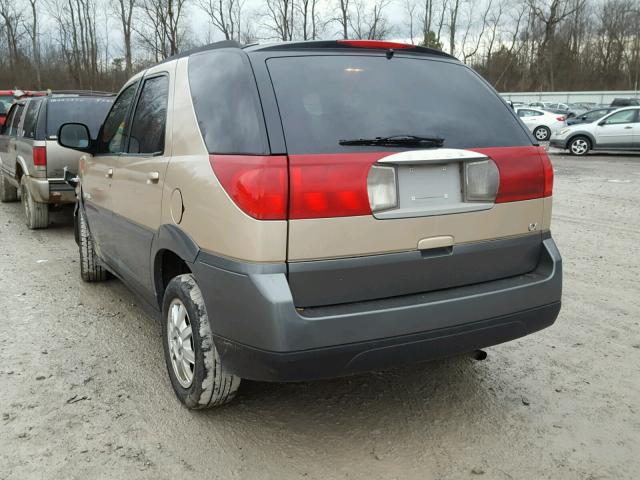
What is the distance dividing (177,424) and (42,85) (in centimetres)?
5399

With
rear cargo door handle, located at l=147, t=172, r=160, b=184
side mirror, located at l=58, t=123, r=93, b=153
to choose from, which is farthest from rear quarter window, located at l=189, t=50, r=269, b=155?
side mirror, located at l=58, t=123, r=93, b=153

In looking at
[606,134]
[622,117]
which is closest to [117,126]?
[606,134]

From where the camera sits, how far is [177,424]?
2969 millimetres

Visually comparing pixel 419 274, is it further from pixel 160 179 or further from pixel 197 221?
pixel 160 179

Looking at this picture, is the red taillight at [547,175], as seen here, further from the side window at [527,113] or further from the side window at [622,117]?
the side window at [527,113]

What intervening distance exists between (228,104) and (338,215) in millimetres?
743

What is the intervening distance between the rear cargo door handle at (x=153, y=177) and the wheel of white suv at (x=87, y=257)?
2132mm

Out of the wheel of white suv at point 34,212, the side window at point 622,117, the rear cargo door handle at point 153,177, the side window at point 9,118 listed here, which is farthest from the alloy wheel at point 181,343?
the side window at point 622,117

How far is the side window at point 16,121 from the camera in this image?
29.4 feet

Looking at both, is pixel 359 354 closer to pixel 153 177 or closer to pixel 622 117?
pixel 153 177

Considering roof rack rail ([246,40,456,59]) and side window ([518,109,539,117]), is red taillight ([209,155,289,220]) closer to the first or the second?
roof rack rail ([246,40,456,59])

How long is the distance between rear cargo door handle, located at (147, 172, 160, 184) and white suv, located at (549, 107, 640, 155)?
18328 mm

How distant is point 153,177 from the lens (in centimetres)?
320

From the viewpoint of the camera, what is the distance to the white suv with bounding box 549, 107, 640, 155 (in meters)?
18.1
